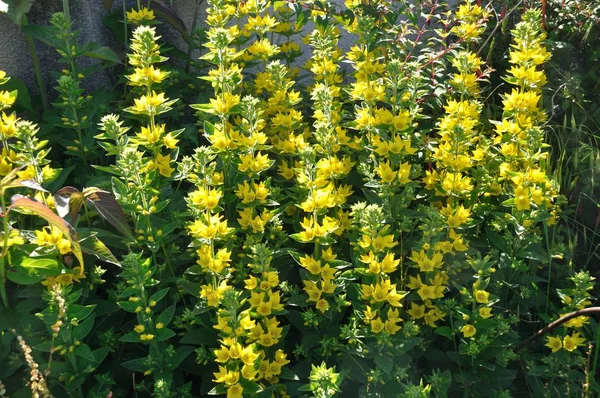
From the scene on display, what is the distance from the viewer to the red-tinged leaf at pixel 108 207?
2.12 meters

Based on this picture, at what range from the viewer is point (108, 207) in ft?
6.99

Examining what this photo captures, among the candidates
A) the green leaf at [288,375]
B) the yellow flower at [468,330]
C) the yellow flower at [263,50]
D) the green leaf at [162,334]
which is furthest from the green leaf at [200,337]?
the yellow flower at [263,50]

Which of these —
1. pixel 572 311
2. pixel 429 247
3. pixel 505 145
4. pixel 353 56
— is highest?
pixel 353 56

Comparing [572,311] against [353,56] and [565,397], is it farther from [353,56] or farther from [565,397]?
[353,56]

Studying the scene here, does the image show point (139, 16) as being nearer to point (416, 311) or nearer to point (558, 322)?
point (416, 311)

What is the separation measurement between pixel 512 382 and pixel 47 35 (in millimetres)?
2108

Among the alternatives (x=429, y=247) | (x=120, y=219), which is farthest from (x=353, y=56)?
(x=120, y=219)

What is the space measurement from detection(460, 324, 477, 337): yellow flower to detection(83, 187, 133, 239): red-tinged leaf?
101cm

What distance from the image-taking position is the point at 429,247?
2266 millimetres

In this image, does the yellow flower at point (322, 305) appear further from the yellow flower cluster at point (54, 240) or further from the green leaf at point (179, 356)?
the yellow flower cluster at point (54, 240)

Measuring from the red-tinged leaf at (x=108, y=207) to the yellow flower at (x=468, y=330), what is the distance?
1007 mm

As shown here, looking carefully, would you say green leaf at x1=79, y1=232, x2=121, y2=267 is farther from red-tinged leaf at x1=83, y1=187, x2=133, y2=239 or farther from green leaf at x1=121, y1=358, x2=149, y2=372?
green leaf at x1=121, y1=358, x2=149, y2=372

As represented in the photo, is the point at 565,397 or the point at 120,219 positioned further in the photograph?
the point at 565,397

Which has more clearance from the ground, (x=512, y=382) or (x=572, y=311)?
(x=572, y=311)
